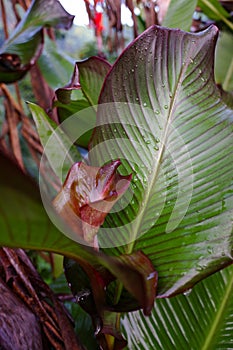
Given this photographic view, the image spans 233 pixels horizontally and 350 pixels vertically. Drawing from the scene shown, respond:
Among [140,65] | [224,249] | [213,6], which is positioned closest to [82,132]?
[140,65]

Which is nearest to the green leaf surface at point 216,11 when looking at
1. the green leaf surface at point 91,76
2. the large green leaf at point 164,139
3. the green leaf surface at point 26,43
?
the green leaf surface at point 26,43

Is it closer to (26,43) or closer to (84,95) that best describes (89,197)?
(84,95)

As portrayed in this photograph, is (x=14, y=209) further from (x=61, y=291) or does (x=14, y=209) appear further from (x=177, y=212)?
(x=61, y=291)

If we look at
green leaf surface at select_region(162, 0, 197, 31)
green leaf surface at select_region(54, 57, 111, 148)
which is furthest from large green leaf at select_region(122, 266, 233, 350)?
green leaf surface at select_region(162, 0, 197, 31)

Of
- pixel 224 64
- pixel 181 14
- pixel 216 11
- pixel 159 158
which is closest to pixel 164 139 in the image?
pixel 159 158

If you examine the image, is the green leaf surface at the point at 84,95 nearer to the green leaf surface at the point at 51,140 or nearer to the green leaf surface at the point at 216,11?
the green leaf surface at the point at 51,140

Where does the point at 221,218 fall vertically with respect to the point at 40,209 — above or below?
below
